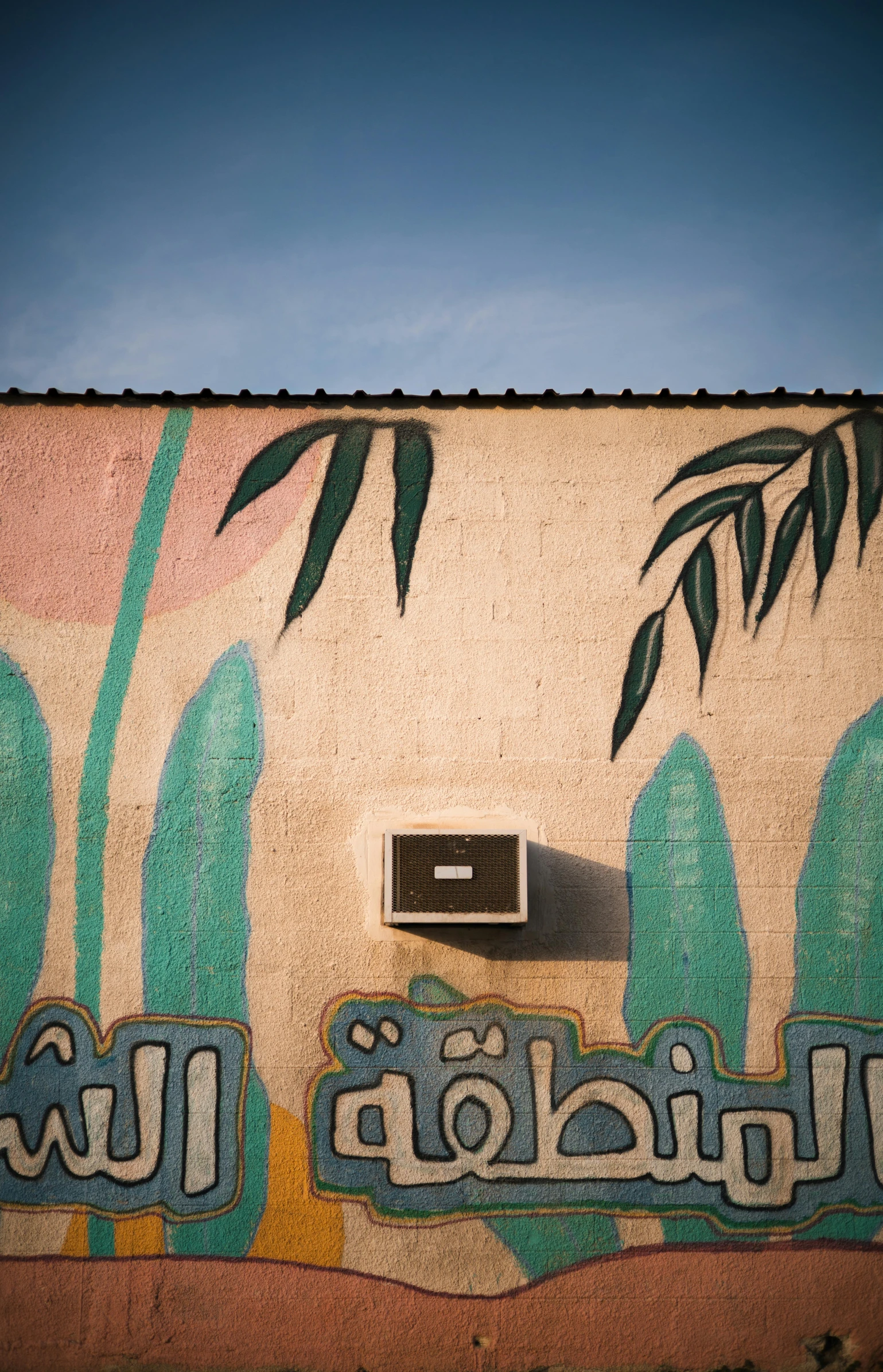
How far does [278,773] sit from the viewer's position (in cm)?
430

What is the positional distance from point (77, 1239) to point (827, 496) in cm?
508

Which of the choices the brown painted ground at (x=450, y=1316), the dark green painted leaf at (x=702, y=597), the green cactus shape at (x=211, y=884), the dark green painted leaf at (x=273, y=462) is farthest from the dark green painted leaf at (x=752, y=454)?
the brown painted ground at (x=450, y=1316)

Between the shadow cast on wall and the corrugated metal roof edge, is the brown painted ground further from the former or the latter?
the corrugated metal roof edge

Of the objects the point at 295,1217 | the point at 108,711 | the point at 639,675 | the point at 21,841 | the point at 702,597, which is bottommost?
the point at 295,1217

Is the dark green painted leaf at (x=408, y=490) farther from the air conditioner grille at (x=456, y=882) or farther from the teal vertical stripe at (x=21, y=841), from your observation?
the teal vertical stripe at (x=21, y=841)

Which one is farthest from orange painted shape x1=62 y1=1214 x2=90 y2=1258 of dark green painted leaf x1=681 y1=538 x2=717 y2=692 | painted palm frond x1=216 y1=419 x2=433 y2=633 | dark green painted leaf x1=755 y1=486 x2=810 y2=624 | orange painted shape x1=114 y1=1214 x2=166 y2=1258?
dark green painted leaf x1=755 y1=486 x2=810 y2=624

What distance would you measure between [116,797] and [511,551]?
90.4 inches

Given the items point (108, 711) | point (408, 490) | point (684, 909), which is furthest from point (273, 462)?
point (684, 909)

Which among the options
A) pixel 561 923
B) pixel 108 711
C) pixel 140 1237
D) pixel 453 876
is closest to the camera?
pixel 453 876

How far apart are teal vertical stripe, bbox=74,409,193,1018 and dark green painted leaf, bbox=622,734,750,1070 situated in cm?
254

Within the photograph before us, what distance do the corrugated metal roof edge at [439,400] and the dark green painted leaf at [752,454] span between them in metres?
0.19

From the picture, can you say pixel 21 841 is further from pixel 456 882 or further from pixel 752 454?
pixel 752 454

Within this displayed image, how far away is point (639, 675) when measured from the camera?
438 centimetres

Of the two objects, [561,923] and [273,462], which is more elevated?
[273,462]
